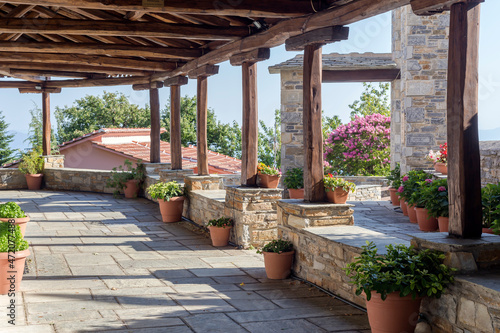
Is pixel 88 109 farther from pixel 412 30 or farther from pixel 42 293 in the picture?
pixel 42 293

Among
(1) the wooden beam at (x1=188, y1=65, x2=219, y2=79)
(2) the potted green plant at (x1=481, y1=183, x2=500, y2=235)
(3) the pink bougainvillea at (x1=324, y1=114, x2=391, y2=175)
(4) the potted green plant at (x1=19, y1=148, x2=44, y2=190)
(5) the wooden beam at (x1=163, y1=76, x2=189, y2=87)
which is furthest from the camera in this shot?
(3) the pink bougainvillea at (x1=324, y1=114, x2=391, y2=175)

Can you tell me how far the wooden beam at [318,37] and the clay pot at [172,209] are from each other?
145 inches

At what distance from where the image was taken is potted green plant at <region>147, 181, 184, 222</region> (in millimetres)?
8531

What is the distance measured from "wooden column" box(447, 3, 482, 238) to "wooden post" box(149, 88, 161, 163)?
796 centimetres

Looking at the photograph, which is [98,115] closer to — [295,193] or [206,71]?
[295,193]

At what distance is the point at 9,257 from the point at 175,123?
5.77 meters

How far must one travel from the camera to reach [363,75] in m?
11.4

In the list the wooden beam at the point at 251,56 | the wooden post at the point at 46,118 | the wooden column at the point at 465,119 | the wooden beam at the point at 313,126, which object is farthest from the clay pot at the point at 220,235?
the wooden post at the point at 46,118

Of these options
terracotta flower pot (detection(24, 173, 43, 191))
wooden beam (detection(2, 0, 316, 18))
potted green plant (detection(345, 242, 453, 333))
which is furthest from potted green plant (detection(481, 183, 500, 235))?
terracotta flower pot (detection(24, 173, 43, 191))

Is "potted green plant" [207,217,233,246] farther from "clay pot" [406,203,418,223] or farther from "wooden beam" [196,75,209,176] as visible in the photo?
"clay pot" [406,203,418,223]

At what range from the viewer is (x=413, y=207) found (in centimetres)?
749

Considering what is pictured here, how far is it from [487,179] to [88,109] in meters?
23.7

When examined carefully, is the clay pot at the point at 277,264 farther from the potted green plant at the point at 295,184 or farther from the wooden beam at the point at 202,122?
the potted green plant at the point at 295,184

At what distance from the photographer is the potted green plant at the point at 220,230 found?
22.5 ft
